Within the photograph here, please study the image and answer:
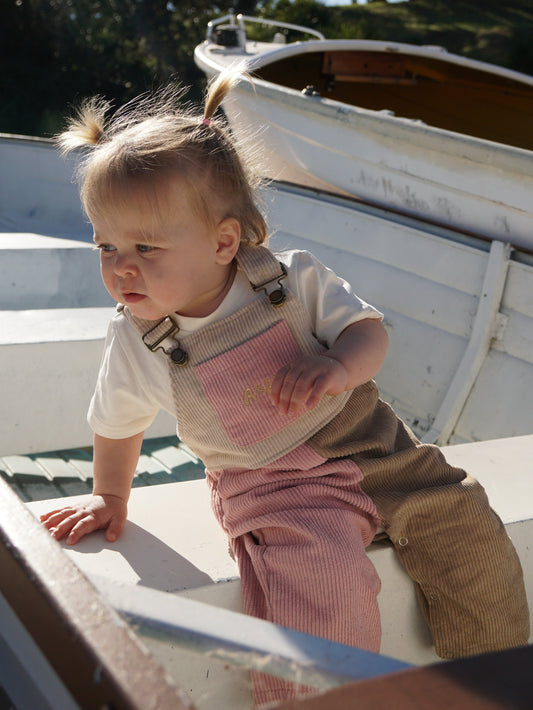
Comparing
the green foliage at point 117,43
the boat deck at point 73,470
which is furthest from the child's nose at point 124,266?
the green foliage at point 117,43

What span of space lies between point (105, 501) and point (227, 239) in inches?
19.0

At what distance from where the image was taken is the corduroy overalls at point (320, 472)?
122 centimetres

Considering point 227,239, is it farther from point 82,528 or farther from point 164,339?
point 82,528

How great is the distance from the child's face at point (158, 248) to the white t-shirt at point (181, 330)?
8 centimetres

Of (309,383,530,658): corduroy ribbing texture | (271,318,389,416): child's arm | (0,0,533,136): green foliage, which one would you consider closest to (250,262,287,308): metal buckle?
(271,318,389,416): child's arm

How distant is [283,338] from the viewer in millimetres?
1256

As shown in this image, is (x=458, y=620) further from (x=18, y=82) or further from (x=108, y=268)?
(x=18, y=82)

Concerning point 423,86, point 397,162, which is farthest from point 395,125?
point 423,86

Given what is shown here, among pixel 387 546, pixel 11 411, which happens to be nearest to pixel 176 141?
pixel 387 546

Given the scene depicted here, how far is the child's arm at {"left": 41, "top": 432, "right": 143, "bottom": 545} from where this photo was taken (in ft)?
4.19

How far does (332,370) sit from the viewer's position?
3.70 feet

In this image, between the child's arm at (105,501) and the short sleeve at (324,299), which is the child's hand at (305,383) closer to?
the short sleeve at (324,299)

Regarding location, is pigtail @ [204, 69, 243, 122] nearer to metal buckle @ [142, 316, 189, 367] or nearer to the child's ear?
the child's ear

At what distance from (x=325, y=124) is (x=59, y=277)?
4.54 ft
